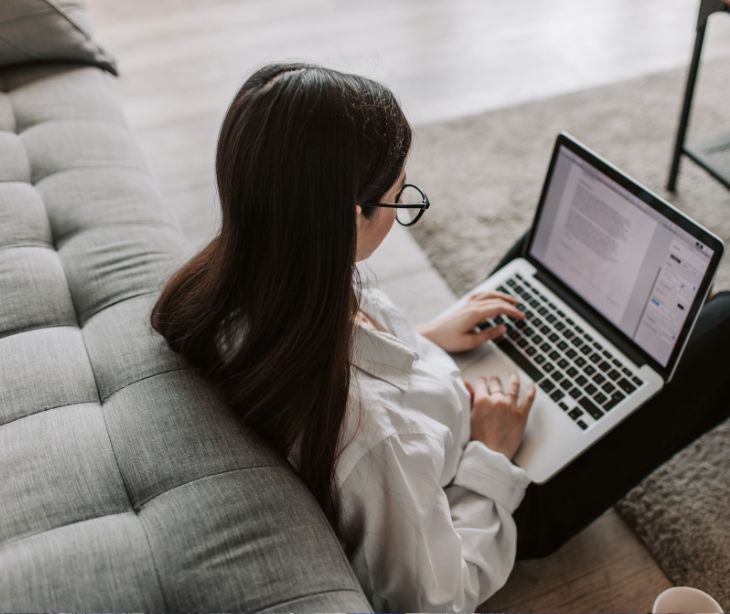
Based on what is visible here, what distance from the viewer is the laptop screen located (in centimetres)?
107

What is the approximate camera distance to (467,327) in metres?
1.22

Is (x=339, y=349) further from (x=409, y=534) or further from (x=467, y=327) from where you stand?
(x=467, y=327)

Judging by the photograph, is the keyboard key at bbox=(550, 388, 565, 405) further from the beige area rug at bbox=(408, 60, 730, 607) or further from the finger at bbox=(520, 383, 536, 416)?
the beige area rug at bbox=(408, 60, 730, 607)

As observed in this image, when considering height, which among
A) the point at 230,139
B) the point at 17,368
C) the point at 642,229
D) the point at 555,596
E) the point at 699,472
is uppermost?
the point at 230,139

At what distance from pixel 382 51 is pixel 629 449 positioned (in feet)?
6.44

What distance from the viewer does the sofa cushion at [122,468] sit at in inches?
28.3

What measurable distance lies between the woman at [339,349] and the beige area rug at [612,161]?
0.49 m

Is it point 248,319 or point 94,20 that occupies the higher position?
point 248,319

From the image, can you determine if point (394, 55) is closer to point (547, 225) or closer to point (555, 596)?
point (547, 225)

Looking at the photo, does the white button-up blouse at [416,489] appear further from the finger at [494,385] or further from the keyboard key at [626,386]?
the keyboard key at [626,386]

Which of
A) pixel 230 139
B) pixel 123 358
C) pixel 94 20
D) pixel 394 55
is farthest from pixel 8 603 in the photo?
pixel 94 20

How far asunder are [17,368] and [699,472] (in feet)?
3.94

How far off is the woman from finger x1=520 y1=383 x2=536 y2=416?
6 cm

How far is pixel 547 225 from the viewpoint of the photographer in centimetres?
129
